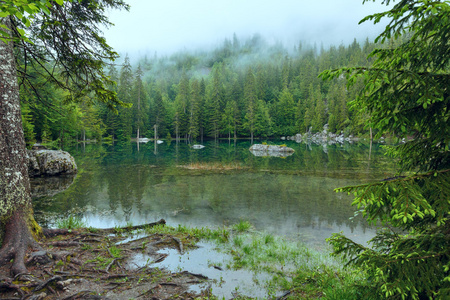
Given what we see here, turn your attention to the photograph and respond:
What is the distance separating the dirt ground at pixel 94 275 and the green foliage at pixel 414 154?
3.02 m

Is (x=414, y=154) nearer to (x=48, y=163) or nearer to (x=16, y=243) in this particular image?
(x=16, y=243)

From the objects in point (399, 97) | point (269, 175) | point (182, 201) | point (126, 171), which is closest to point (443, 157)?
point (399, 97)

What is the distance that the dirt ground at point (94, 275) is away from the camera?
3.82 m

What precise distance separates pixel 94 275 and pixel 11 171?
266 cm

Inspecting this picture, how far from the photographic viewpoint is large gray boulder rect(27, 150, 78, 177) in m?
16.5

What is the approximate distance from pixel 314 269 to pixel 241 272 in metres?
1.59

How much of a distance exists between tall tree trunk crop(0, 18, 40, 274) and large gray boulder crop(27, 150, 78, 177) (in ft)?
47.2

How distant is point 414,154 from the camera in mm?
3336

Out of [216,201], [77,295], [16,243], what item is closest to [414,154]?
[77,295]

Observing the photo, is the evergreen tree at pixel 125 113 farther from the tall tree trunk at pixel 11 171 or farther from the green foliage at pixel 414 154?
Result: the green foliage at pixel 414 154

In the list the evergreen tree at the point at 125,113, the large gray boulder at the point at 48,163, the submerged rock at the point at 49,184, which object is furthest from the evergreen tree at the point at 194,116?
the submerged rock at the point at 49,184

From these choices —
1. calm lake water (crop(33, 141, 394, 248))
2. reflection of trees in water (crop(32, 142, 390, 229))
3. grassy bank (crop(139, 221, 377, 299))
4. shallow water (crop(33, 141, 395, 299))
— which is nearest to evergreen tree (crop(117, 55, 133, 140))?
reflection of trees in water (crop(32, 142, 390, 229))

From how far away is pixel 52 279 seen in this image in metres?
3.98

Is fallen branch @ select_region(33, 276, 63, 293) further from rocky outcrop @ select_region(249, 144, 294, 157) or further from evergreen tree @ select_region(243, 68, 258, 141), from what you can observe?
evergreen tree @ select_region(243, 68, 258, 141)
